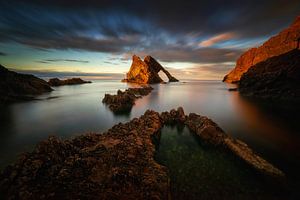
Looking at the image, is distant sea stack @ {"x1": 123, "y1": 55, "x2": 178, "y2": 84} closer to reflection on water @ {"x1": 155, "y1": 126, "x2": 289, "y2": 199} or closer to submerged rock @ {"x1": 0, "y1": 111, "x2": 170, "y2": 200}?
reflection on water @ {"x1": 155, "y1": 126, "x2": 289, "y2": 199}

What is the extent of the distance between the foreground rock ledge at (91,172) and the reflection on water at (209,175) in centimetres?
65

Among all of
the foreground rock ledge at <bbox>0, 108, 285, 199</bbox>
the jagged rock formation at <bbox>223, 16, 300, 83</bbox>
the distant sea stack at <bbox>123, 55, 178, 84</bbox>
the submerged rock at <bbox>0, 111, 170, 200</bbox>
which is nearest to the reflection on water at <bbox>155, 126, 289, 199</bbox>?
the foreground rock ledge at <bbox>0, 108, 285, 199</bbox>

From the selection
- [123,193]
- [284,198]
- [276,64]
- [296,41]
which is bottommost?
[284,198]

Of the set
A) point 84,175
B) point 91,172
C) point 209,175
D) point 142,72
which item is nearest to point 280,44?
point 142,72

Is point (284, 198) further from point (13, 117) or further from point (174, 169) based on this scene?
point (13, 117)

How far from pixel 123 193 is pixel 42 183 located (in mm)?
2524

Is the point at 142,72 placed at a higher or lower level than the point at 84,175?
higher

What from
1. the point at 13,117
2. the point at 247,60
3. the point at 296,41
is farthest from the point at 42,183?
the point at 247,60

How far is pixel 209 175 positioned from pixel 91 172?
4.72 meters

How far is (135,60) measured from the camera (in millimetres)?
107750

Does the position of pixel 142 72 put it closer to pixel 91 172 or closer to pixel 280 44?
pixel 280 44

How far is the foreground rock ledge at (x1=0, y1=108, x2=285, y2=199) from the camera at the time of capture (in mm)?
4250

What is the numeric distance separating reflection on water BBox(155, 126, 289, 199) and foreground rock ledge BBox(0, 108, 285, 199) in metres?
0.65

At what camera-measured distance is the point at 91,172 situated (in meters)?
5.01
